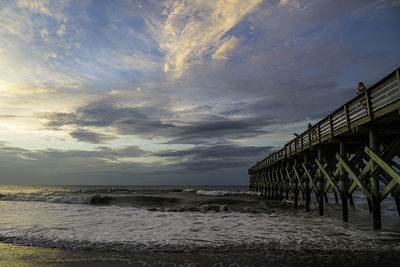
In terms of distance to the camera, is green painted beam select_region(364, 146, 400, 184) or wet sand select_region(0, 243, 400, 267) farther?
green painted beam select_region(364, 146, 400, 184)

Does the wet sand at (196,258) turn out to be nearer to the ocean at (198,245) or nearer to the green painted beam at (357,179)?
the ocean at (198,245)

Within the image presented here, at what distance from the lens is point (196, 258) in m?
5.73

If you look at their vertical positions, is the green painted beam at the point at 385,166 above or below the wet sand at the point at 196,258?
above

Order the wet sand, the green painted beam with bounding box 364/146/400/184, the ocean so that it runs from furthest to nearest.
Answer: the green painted beam with bounding box 364/146/400/184, the ocean, the wet sand

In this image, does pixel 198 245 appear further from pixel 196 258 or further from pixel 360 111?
pixel 360 111

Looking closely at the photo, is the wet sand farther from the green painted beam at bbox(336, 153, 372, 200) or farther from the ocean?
the green painted beam at bbox(336, 153, 372, 200)

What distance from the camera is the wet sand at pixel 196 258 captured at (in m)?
5.36

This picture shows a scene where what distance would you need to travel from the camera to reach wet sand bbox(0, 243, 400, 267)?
5.36m

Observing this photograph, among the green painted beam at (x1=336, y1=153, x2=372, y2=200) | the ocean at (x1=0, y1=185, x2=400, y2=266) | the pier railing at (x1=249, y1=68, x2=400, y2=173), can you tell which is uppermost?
the pier railing at (x1=249, y1=68, x2=400, y2=173)

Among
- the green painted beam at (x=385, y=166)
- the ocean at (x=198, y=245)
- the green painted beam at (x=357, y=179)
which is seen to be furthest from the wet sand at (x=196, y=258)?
the green painted beam at (x=357, y=179)

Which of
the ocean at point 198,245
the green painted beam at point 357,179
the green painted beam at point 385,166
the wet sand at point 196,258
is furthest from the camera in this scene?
the green painted beam at point 357,179

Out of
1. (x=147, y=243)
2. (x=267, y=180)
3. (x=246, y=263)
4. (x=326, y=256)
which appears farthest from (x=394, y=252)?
(x=267, y=180)

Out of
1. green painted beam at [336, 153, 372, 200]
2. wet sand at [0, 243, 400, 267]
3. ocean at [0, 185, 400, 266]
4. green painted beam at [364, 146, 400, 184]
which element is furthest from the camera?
green painted beam at [336, 153, 372, 200]

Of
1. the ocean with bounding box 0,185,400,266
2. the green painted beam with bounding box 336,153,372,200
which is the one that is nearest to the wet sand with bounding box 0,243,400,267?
the ocean with bounding box 0,185,400,266
